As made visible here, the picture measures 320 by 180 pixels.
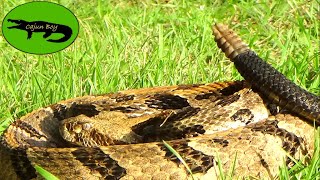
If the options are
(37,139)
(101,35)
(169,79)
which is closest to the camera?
(37,139)

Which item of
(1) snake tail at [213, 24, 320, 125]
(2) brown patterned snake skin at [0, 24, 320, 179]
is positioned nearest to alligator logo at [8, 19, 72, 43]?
(2) brown patterned snake skin at [0, 24, 320, 179]

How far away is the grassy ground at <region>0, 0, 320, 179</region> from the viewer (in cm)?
593

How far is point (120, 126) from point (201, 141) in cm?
61

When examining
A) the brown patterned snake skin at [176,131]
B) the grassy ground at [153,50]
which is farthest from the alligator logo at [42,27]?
the brown patterned snake skin at [176,131]

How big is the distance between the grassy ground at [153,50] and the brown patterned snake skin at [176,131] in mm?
394

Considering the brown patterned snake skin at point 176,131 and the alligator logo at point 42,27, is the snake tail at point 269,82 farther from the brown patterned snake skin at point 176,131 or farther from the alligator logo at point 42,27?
the alligator logo at point 42,27

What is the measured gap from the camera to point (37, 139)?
4930mm

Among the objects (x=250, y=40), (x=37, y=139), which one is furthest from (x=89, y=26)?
(x=37, y=139)

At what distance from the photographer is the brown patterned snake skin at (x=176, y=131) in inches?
163

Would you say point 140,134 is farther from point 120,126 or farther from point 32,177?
point 32,177

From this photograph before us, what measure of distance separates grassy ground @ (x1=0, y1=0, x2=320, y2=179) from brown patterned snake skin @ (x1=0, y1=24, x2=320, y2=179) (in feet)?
1.29

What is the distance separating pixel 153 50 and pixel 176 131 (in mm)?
2310

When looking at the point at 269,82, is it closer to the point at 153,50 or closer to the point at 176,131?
the point at 176,131

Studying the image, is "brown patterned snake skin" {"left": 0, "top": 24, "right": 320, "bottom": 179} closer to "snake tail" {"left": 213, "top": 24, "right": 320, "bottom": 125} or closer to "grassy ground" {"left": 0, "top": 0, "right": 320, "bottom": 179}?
"snake tail" {"left": 213, "top": 24, "right": 320, "bottom": 125}
